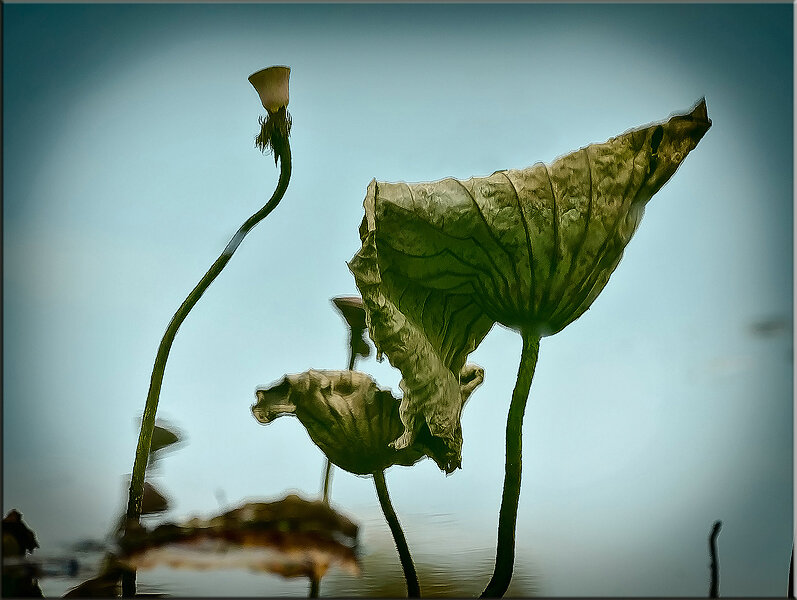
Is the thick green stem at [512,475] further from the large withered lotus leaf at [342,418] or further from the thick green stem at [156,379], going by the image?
the thick green stem at [156,379]

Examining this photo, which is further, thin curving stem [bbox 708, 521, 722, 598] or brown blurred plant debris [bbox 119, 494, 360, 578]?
thin curving stem [bbox 708, 521, 722, 598]

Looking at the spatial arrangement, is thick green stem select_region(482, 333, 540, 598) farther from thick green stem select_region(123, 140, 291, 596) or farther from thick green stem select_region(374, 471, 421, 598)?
thick green stem select_region(123, 140, 291, 596)

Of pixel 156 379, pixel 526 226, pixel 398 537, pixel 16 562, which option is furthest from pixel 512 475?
pixel 16 562

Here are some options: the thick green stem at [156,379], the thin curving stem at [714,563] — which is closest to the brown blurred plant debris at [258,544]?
the thick green stem at [156,379]

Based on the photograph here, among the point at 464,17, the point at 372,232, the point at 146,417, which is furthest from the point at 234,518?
the point at 464,17

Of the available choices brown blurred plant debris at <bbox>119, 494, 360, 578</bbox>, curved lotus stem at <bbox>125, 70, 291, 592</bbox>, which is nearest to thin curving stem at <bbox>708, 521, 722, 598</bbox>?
brown blurred plant debris at <bbox>119, 494, 360, 578</bbox>

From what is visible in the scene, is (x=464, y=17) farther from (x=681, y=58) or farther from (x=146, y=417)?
(x=146, y=417)
